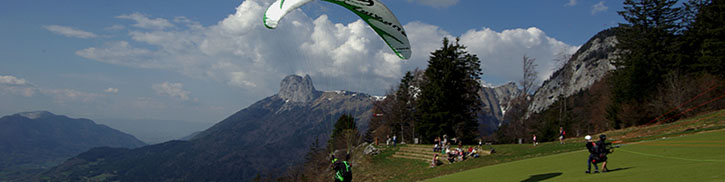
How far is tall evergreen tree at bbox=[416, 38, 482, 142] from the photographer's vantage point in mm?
36156

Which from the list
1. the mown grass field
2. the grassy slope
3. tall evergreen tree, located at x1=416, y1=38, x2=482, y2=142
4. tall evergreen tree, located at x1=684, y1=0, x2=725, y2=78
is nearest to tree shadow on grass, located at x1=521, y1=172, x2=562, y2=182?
the mown grass field

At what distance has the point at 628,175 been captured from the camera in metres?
8.39

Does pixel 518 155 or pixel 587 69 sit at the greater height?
pixel 587 69

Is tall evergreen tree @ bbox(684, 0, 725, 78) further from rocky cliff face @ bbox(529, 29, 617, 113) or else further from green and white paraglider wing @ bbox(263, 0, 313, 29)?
rocky cliff face @ bbox(529, 29, 617, 113)

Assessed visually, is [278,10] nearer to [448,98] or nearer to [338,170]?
[338,170]

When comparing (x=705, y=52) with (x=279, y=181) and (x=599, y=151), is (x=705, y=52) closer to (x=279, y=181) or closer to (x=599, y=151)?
(x=599, y=151)

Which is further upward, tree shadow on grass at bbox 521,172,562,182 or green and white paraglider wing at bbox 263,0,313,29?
green and white paraglider wing at bbox 263,0,313,29

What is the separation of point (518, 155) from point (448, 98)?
15.6m

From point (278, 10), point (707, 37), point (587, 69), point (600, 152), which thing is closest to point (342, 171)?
point (278, 10)

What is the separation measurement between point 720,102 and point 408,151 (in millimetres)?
24542

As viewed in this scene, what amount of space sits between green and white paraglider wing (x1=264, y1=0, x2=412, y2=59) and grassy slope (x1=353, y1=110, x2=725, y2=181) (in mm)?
6614

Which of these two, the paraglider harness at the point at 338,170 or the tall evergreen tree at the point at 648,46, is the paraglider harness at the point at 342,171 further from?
the tall evergreen tree at the point at 648,46

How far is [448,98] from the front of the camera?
36500 mm

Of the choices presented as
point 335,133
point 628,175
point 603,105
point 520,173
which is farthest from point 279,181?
point 628,175
